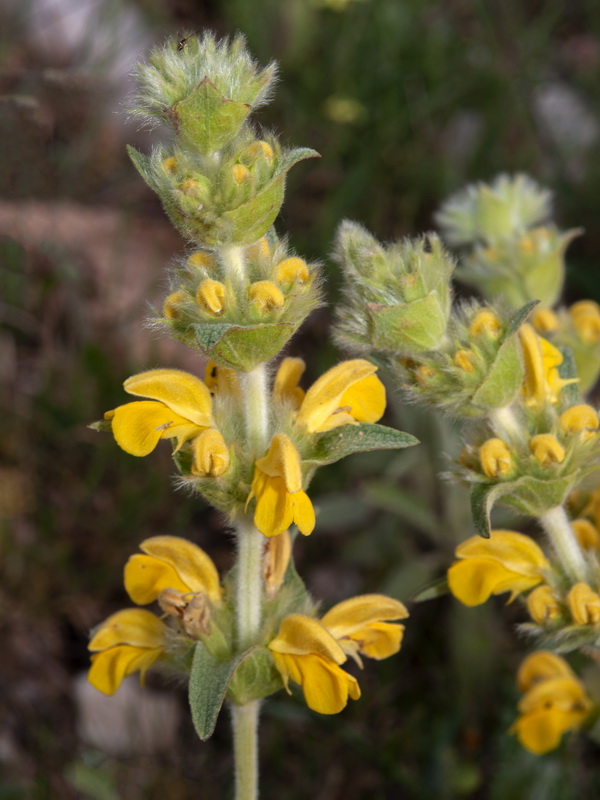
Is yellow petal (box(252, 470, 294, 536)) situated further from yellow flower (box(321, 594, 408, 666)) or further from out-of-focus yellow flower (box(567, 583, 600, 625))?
out-of-focus yellow flower (box(567, 583, 600, 625))

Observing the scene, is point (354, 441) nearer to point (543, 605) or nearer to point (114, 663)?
point (543, 605)

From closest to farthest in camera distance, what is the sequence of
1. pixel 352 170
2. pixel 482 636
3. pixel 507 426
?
pixel 507 426, pixel 482 636, pixel 352 170

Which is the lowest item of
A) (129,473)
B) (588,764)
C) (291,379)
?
(588,764)

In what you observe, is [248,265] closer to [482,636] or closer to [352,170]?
[482,636]

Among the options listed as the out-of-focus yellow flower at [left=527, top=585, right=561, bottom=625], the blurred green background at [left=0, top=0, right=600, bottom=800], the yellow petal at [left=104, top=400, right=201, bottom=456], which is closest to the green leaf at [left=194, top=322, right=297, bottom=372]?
the yellow petal at [left=104, top=400, right=201, bottom=456]

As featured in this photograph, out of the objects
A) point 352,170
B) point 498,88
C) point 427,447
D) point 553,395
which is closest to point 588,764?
point 427,447

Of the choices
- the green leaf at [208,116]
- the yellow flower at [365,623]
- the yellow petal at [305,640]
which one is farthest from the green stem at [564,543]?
the green leaf at [208,116]

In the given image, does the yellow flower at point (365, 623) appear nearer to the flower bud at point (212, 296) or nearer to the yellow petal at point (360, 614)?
the yellow petal at point (360, 614)

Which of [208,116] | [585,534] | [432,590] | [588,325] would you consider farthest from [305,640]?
[588,325]
